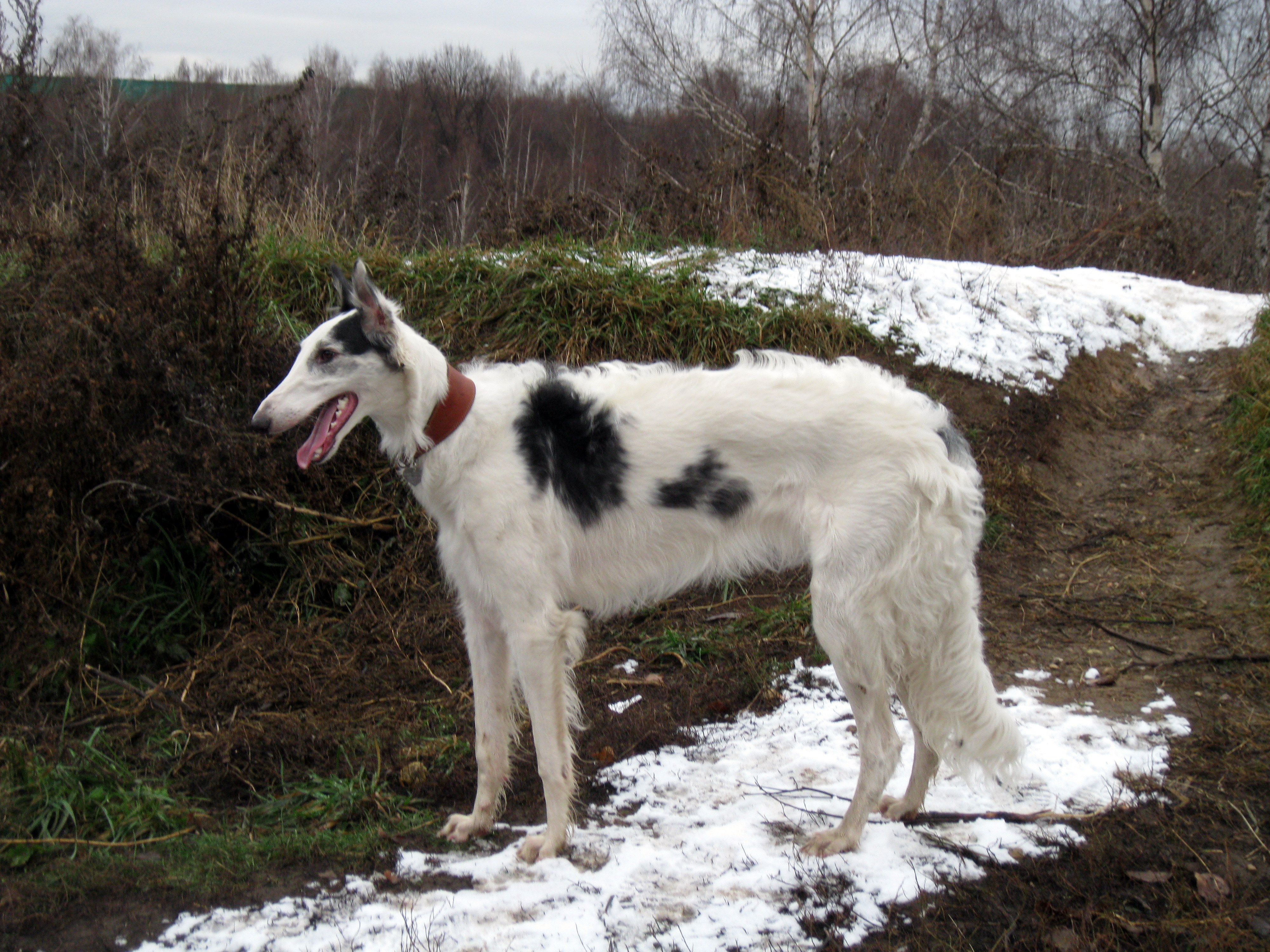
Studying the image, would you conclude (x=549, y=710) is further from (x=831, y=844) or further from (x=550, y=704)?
(x=831, y=844)

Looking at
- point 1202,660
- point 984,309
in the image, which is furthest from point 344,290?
point 984,309

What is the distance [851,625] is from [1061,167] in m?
15.7

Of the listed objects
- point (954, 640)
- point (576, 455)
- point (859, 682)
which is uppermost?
point (576, 455)

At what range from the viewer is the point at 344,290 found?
10.7 feet

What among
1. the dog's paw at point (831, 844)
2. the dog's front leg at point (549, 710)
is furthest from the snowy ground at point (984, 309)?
the dog's paw at point (831, 844)

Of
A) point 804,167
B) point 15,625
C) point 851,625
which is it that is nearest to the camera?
point 851,625

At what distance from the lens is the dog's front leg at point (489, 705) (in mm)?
3348

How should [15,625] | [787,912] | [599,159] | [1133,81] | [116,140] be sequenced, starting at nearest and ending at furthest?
[787,912]
[15,625]
[116,140]
[1133,81]
[599,159]

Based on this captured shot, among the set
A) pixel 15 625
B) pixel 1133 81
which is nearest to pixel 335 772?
pixel 15 625

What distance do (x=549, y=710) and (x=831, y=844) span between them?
3.35 ft

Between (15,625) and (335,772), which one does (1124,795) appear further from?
(15,625)

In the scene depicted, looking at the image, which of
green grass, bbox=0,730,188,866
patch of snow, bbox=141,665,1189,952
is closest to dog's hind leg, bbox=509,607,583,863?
patch of snow, bbox=141,665,1189,952

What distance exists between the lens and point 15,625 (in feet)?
13.9

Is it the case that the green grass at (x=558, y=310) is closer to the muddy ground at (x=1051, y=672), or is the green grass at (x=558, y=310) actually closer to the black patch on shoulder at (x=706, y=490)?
the muddy ground at (x=1051, y=672)
